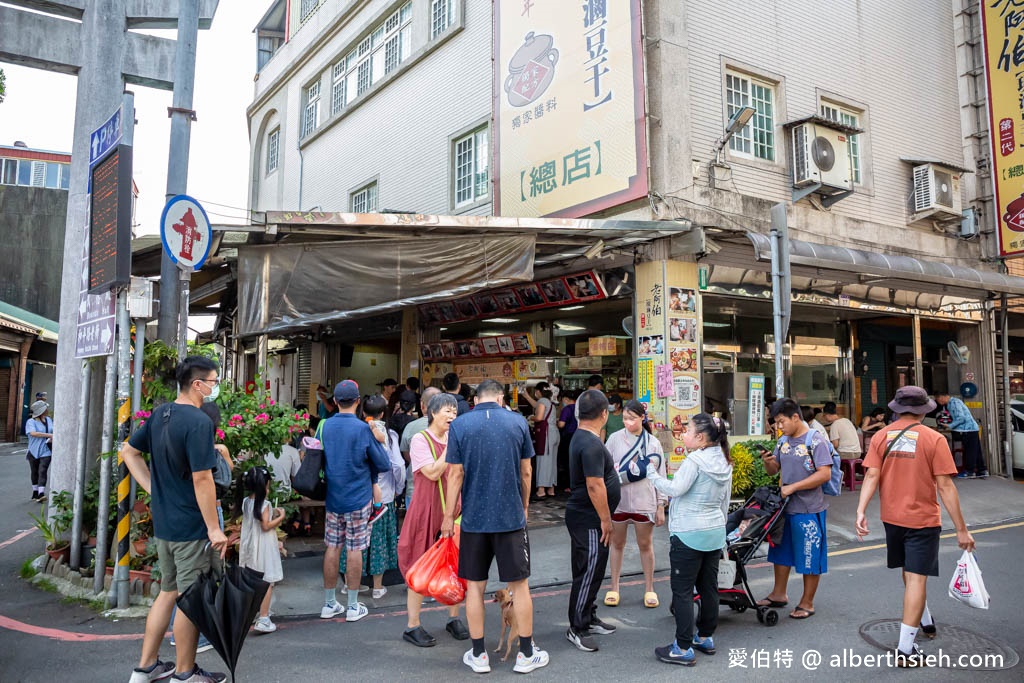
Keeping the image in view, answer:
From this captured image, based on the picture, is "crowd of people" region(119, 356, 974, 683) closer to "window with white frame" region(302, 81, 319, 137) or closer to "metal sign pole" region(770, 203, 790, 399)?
"metal sign pole" region(770, 203, 790, 399)

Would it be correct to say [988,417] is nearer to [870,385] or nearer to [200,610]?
[870,385]

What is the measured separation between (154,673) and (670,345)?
23.6 ft

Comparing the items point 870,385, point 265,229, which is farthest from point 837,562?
point 870,385

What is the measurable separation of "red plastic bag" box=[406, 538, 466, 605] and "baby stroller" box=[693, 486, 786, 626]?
2019 mm

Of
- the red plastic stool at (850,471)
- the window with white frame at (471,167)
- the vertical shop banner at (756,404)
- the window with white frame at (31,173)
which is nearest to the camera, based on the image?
the vertical shop banner at (756,404)

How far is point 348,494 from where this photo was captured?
5.41 metres

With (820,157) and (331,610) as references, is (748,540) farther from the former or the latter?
(820,157)

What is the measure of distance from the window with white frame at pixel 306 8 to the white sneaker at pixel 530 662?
1923 centimetres

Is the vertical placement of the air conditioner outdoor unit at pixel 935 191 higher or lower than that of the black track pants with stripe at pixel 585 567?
higher

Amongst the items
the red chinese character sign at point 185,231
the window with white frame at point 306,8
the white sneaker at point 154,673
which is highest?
the window with white frame at point 306,8

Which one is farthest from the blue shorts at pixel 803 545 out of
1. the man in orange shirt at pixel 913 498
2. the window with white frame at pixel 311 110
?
the window with white frame at pixel 311 110

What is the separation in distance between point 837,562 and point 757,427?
3.82m

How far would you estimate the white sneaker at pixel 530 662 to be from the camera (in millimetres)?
4285

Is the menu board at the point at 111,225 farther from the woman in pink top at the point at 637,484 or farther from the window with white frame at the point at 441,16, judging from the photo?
the window with white frame at the point at 441,16
